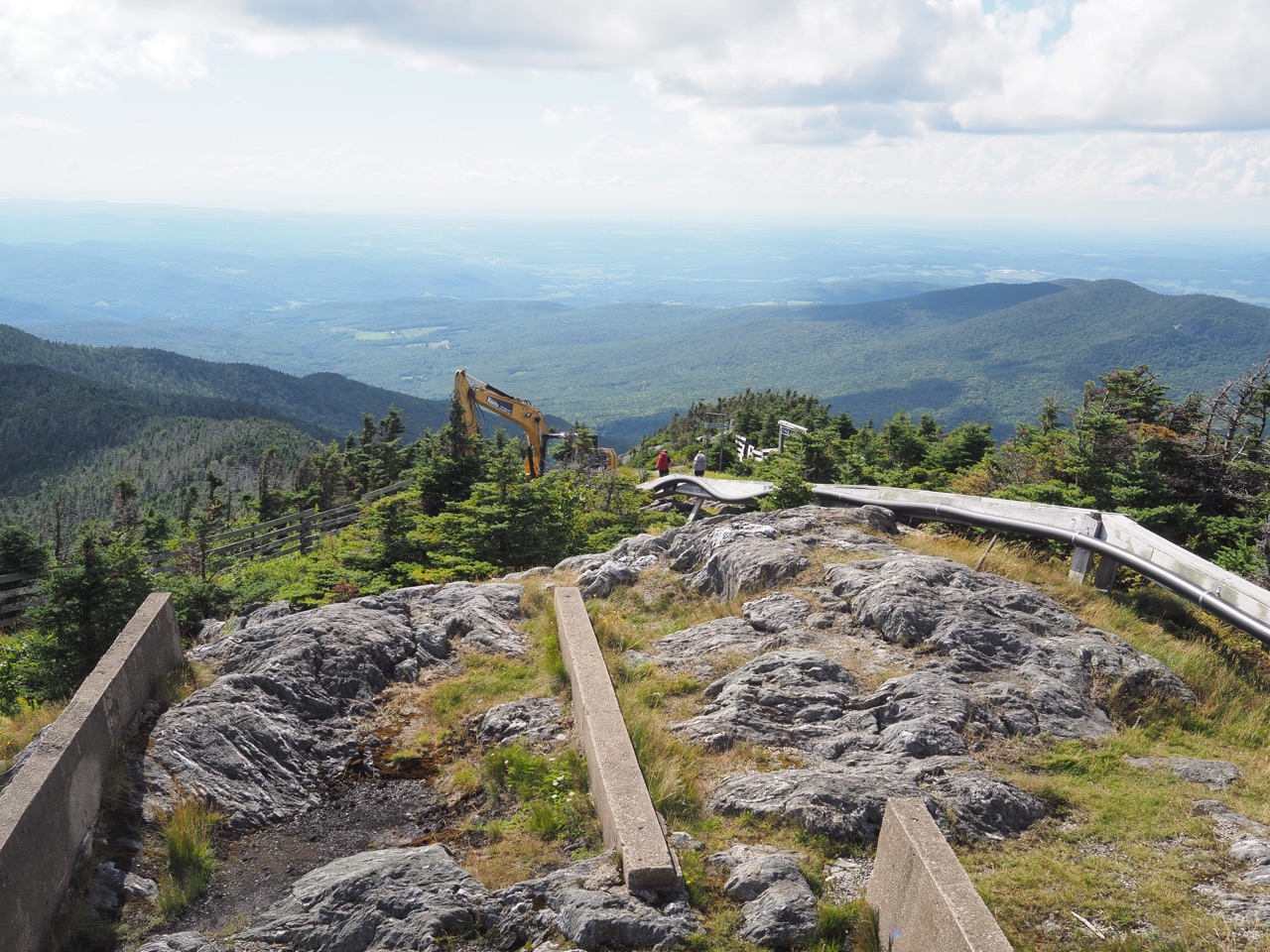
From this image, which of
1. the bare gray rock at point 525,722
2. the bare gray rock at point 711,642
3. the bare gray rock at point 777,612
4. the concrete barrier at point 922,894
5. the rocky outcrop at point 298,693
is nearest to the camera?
the concrete barrier at point 922,894

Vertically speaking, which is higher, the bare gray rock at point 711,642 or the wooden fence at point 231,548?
the bare gray rock at point 711,642

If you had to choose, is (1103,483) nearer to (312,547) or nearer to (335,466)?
(312,547)

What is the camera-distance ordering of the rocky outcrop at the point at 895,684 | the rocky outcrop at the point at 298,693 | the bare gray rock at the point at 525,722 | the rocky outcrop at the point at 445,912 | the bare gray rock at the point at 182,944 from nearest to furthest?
the rocky outcrop at the point at 445,912 → the bare gray rock at the point at 182,944 → the rocky outcrop at the point at 895,684 → the rocky outcrop at the point at 298,693 → the bare gray rock at the point at 525,722

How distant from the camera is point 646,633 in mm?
9516

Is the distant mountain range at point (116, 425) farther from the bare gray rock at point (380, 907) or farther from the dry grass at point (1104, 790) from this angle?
the bare gray rock at point (380, 907)

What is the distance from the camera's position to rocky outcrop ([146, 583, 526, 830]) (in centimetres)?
672

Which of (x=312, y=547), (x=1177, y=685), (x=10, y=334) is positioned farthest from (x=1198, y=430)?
(x=10, y=334)

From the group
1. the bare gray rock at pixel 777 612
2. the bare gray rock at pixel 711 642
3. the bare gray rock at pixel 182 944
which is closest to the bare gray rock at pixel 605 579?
the bare gray rock at pixel 711 642

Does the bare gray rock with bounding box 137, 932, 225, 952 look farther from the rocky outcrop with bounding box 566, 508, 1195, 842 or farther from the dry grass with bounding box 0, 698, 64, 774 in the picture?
the rocky outcrop with bounding box 566, 508, 1195, 842

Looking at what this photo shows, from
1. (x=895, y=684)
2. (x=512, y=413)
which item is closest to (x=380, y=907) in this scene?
(x=895, y=684)

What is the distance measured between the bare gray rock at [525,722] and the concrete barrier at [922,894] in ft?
10.6

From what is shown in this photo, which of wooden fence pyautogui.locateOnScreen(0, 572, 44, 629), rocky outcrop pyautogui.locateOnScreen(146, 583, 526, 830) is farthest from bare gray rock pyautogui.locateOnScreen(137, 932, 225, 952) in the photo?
wooden fence pyautogui.locateOnScreen(0, 572, 44, 629)

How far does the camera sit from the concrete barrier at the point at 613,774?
4.99m

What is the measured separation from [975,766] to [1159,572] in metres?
4.02
